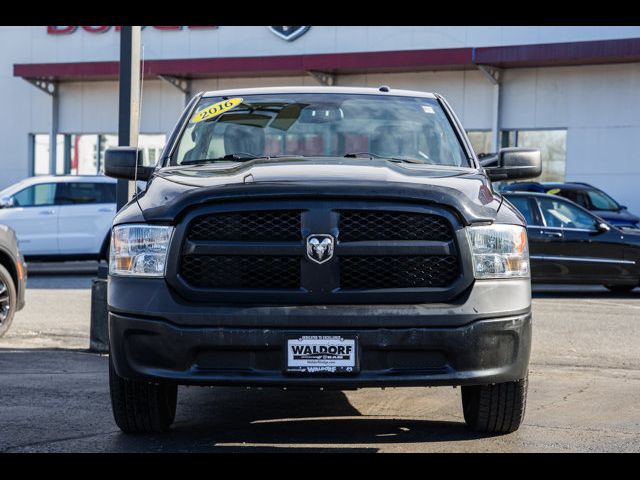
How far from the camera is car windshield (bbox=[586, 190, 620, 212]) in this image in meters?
22.5

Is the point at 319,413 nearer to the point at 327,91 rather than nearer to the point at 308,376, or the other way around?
the point at 308,376

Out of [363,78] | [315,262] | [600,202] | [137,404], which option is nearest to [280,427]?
[137,404]

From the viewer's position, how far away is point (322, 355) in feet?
17.1

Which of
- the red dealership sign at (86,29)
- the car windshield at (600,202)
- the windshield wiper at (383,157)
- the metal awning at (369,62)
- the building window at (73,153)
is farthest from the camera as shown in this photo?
the building window at (73,153)

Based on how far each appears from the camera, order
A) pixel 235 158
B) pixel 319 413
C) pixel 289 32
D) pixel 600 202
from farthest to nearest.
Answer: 1. pixel 289 32
2. pixel 600 202
3. pixel 319 413
4. pixel 235 158

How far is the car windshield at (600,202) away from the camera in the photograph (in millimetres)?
22469

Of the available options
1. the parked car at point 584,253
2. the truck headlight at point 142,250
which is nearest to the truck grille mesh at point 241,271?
the truck headlight at point 142,250

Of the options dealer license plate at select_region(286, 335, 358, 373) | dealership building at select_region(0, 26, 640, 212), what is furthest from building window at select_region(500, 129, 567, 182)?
dealer license plate at select_region(286, 335, 358, 373)

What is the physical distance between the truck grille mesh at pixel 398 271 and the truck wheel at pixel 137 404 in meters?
1.24

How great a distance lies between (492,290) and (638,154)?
77.7ft

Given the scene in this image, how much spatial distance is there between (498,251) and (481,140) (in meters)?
25.0

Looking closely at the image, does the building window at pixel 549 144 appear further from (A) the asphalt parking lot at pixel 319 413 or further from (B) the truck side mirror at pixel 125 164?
(B) the truck side mirror at pixel 125 164

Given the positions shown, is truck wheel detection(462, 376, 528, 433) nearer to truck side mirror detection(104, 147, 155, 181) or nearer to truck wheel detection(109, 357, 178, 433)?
truck wheel detection(109, 357, 178, 433)

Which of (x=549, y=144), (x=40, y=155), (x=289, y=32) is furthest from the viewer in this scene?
(x=40, y=155)
